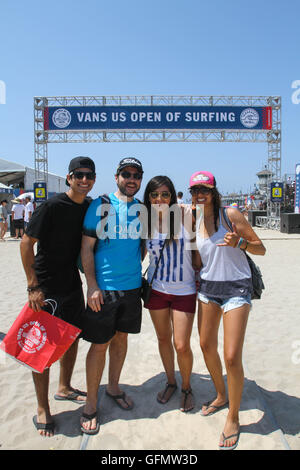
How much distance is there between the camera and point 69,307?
253 cm

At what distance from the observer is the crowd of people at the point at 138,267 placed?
7.68 ft

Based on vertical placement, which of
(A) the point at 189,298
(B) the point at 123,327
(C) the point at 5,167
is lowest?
(B) the point at 123,327

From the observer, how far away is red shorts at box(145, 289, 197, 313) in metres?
2.54

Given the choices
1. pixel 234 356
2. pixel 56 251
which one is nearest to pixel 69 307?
pixel 56 251

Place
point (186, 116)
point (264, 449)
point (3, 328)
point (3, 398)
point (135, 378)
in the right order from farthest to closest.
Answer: point (186, 116) → point (3, 328) → point (135, 378) → point (3, 398) → point (264, 449)

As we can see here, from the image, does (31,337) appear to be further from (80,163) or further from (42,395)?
(80,163)

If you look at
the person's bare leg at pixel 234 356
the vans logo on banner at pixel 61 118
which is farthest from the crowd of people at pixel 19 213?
the person's bare leg at pixel 234 356

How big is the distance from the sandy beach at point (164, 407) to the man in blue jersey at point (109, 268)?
0.72 ft

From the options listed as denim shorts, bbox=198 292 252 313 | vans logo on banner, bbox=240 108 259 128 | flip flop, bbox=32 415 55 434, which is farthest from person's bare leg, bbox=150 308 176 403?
A: vans logo on banner, bbox=240 108 259 128

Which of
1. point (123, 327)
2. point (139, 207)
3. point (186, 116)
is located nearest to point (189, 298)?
point (123, 327)

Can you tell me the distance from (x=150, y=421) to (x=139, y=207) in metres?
1.66

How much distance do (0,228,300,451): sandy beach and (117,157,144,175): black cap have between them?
1.96 meters

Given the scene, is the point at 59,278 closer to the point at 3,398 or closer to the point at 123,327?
the point at 123,327

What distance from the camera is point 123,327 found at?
255cm
